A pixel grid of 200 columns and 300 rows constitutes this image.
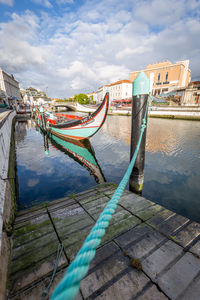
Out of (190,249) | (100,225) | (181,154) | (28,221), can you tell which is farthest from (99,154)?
(100,225)

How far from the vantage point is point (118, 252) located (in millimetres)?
1724

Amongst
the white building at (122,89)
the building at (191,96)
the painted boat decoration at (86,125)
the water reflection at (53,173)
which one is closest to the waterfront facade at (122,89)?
the white building at (122,89)

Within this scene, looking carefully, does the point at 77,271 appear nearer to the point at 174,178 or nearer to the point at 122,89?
the point at 174,178

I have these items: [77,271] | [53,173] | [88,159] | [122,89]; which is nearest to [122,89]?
[122,89]

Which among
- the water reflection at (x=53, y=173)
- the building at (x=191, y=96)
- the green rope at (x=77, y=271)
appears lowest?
the water reflection at (x=53, y=173)

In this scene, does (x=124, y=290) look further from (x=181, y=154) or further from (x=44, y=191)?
(x=181, y=154)

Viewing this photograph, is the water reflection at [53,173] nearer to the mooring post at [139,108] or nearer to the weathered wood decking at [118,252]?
the weathered wood decking at [118,252]

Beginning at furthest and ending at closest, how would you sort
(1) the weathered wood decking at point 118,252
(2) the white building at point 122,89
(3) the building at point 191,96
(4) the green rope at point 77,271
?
1. (2) the white building at point 122,89
2. (3) the building at point 191,96
3. (1) the weathered wood decking at point 118,252
4. (4) the green rope at point 77,271

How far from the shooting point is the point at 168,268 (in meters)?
1.51

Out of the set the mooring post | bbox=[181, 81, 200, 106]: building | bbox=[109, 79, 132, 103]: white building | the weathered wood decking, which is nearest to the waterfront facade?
bbox=[109, 79, 132, 103]: white building

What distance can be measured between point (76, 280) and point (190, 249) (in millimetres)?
1852

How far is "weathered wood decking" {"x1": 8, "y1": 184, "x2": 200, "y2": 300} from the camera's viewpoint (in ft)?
4.39

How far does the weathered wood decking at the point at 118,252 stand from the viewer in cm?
134

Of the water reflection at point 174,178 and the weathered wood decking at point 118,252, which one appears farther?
the water reflection at point 174,178
